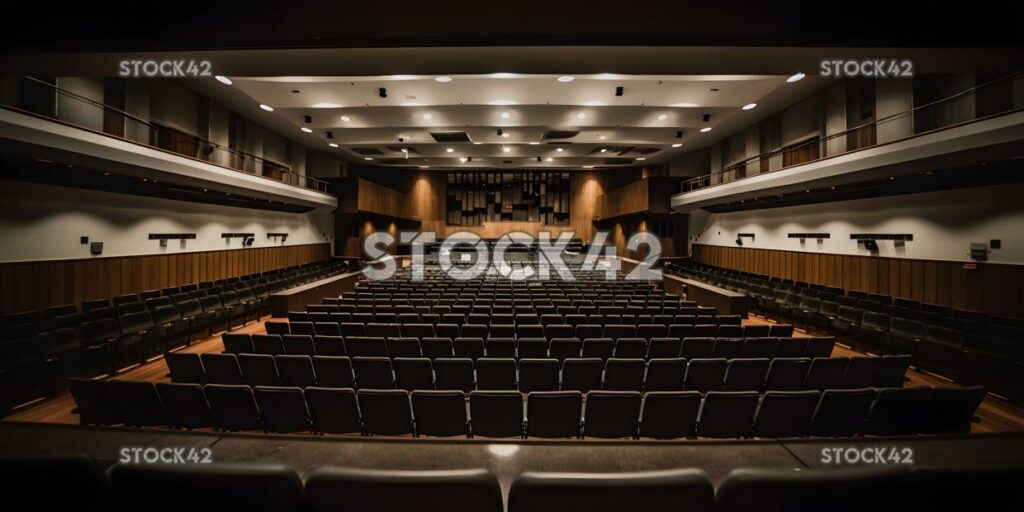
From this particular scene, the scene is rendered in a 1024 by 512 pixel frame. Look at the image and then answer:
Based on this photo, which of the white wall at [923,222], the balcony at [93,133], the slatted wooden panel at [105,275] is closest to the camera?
the balcony at [93,133]

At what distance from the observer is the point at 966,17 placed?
369 cm

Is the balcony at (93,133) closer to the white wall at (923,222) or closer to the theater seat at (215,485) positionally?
the theater seat at (215,485)

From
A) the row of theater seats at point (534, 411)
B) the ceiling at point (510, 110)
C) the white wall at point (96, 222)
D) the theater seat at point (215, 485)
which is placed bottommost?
the row of theater seats at point (534, 411)

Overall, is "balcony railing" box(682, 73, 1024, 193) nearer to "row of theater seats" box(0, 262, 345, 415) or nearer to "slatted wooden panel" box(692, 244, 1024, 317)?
"slatted wooden panel" box(692, 244, 1024, 317)

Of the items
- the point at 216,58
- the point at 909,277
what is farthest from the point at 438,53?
the point at 909,277

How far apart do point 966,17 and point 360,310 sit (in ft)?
31.1

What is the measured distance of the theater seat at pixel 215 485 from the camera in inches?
50.7

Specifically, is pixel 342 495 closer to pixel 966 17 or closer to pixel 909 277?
pixel 966 17

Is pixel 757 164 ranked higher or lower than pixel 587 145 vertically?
lower

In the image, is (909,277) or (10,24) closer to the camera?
(10,24)

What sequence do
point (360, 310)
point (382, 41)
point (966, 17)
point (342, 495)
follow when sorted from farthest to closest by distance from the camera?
point (360, 310) < point (382, 41) < point (966, 17) < point (342, 495)

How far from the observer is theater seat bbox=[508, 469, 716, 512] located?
1.22m

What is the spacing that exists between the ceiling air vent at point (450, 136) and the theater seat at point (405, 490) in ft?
48.8

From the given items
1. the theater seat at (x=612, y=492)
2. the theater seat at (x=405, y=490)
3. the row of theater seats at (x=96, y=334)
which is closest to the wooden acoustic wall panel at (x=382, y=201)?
the row of theater seats at (x=96, y=334)
